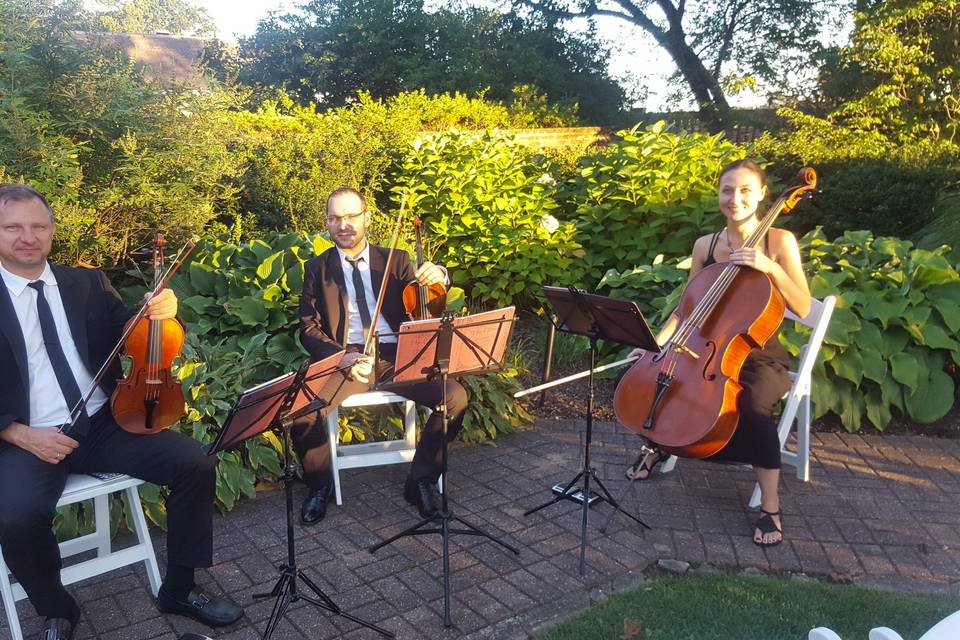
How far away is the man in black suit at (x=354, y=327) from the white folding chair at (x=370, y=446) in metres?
0.04

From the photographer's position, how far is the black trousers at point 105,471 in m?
2.46

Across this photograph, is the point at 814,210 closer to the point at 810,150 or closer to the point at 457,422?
the point at 810,150

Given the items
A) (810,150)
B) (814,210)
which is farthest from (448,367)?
(810,150)

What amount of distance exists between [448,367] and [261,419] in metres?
0.81

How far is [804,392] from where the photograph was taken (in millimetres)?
3828

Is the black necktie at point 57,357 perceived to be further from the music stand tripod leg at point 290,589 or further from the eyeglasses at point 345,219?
the eyeglasses at point 345,219

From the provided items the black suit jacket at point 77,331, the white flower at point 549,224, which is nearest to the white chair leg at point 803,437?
the white flower at point 549,224

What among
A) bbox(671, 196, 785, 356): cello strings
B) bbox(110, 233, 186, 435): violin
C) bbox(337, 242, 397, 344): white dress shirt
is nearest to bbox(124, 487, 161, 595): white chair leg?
bbox(110, 233, 186, 435): violin

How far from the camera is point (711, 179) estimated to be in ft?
21.6

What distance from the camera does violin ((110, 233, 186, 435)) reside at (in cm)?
280

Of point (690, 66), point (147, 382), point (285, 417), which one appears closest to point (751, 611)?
point (285, 417)

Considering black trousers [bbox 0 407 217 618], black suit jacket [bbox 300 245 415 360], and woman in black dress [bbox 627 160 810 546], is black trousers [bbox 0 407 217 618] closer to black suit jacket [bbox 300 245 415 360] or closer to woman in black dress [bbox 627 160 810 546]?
black suit jacket [bbox 300 245 415 360]

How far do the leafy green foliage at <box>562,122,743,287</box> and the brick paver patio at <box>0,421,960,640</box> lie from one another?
2.66 m

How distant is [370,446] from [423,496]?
561 millimetres
